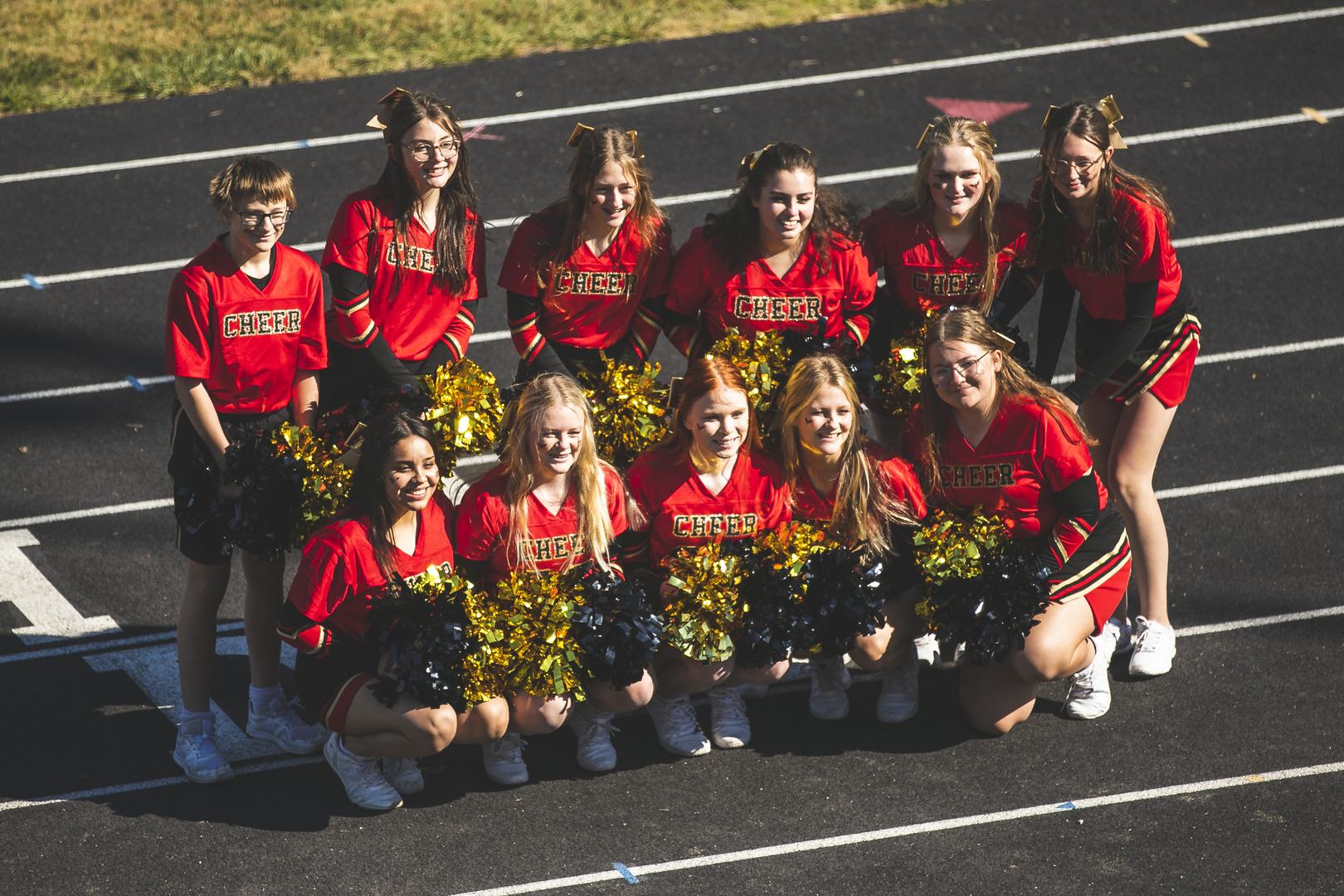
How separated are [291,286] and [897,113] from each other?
5642 millimetres

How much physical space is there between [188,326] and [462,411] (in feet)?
2.87

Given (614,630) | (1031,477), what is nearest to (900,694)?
(1031,477)

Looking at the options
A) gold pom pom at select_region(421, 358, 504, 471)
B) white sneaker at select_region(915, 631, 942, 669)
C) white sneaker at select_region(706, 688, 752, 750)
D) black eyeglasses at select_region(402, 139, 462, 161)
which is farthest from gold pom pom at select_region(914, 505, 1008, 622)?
black eyeglasses at select_region(402, 139, 462, 161)

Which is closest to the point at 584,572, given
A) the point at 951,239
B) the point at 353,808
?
the point at 353,808

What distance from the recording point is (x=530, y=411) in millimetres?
4125

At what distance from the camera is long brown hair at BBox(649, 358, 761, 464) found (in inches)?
167

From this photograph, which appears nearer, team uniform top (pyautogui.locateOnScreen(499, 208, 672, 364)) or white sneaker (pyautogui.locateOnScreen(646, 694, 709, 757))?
white sneaker (pyautogui.locateOnScreen(646, 694, 709, 757))

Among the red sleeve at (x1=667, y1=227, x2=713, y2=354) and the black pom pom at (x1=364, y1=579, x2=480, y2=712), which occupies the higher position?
the red sleeve at (x1=667, y1=227, x2=713, y2=354)

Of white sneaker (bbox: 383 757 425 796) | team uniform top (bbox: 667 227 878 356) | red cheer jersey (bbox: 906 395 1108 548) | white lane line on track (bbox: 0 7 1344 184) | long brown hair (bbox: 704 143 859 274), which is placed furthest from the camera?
white lane line on track (bbox: 0 7 1344 184)

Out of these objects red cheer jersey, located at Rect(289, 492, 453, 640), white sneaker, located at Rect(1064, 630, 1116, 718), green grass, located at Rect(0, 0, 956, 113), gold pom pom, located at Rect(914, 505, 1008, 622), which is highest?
green grass, located at Rect(0, 0, 956, 113)

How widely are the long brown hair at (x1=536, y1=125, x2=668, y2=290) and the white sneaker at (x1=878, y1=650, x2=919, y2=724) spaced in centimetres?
165

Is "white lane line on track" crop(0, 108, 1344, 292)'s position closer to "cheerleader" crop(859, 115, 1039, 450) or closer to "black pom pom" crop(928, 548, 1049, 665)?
"cheerleader" crop(859, 115, 1039, 450)

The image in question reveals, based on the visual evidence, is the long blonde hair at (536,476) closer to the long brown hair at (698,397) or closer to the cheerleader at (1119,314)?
the long brown hair at (698,397)

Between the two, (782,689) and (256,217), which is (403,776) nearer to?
(782,689)
